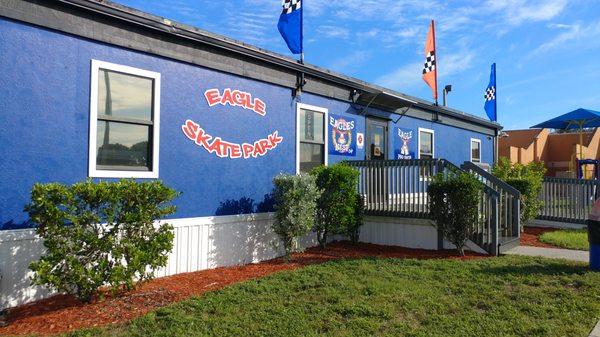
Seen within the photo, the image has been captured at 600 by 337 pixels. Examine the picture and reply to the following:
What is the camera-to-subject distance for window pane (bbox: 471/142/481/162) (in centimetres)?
1534

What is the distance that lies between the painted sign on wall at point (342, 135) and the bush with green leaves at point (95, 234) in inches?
188

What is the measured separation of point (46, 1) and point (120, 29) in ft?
3.06

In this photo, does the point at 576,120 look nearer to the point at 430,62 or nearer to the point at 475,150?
the point at 475,150

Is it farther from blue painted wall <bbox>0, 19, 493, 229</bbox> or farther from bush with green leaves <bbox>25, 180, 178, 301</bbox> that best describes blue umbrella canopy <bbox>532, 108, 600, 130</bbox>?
bush with green leaves <bbox>25, 180, 178, 301</bbox>

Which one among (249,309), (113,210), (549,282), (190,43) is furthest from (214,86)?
(549,282)

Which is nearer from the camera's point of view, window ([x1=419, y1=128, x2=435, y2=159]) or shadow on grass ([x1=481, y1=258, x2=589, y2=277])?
shadow on grass ([x1=481, y1=258, x2=589, y2=277])

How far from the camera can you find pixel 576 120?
1641 cm

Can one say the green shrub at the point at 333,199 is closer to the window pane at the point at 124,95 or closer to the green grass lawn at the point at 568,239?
the window pane at the point at 124,95

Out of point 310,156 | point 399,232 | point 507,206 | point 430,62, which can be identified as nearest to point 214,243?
point 310,156

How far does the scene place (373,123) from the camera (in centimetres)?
1074

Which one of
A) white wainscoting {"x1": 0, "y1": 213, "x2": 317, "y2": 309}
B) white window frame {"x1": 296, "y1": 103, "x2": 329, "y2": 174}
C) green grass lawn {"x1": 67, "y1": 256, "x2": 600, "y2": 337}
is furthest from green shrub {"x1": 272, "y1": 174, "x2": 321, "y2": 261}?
white window frame {"x1": 296, "y1": 103, "x2": 329, "y2": 174}

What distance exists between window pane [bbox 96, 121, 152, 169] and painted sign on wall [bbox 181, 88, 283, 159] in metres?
0.66

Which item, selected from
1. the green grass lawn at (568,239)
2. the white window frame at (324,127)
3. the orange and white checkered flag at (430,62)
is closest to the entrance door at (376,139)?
the white window frame at (324,127)

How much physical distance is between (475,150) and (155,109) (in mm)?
12627
